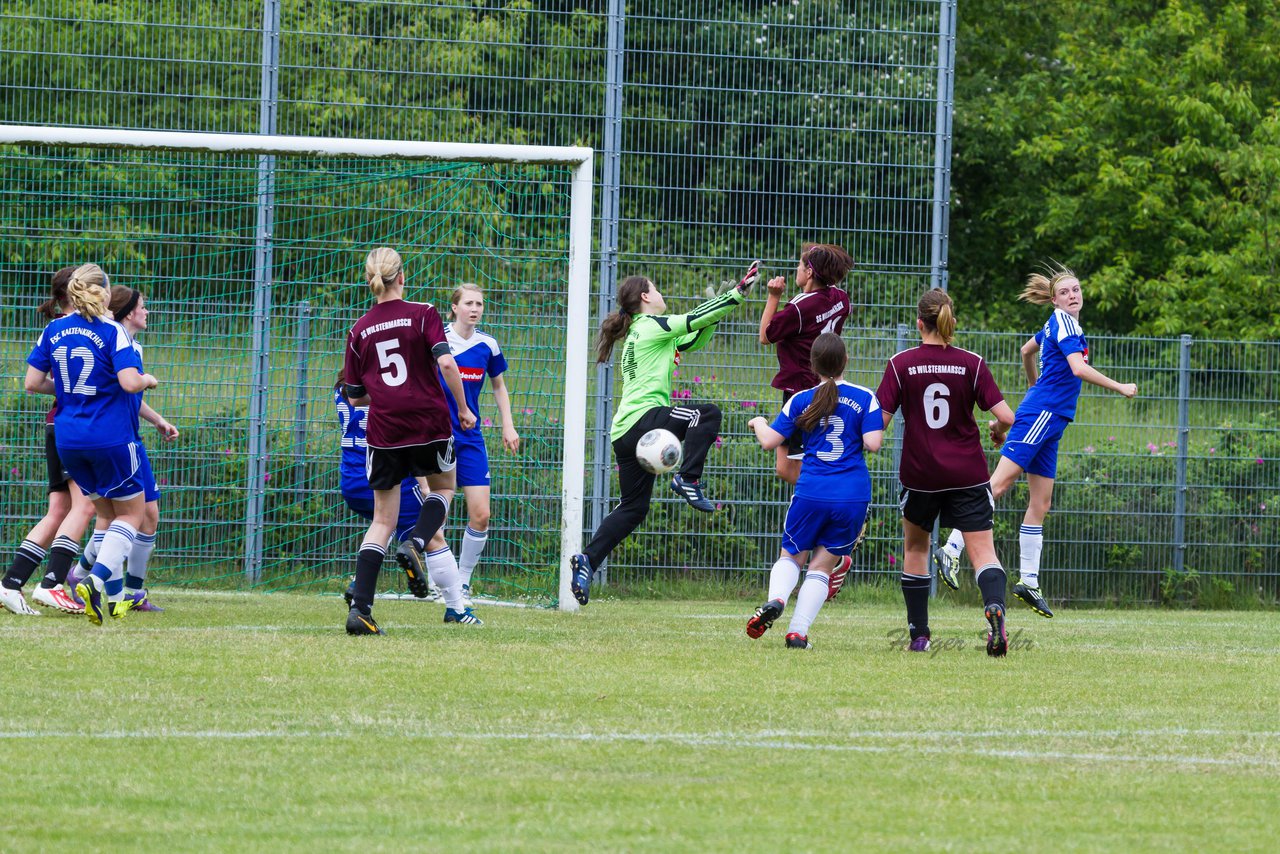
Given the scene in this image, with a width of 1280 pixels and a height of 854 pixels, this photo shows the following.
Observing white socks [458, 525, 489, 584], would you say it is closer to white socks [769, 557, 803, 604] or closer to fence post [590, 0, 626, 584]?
fence post [590, 0, 626, 584]

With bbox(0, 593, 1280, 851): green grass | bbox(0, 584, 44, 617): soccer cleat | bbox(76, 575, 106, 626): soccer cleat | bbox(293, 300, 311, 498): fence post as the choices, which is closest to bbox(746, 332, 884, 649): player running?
bbox(0, 593, 1280, 851): green grass

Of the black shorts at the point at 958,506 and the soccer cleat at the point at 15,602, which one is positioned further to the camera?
the soccer cleat at the point at 15,602

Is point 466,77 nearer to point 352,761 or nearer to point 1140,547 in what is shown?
point 1140,547

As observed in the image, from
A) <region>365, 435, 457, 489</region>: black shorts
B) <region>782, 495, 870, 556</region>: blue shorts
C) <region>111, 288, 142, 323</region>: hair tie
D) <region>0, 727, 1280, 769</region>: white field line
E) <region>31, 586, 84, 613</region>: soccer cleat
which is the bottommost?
<region>31, 586, 84, 613</region>: soccer cleat

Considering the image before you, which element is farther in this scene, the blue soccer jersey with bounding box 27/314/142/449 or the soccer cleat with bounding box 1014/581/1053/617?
the soccer cleat with bounding box 1014/581/1053/617

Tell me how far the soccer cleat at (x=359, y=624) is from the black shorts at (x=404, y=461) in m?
0.64

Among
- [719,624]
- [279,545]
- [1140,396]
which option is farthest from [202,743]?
[1140,396]

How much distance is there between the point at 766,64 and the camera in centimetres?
1363

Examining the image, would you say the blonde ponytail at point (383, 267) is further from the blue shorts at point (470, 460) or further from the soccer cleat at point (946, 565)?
the soccer cleat at point (946, 565)

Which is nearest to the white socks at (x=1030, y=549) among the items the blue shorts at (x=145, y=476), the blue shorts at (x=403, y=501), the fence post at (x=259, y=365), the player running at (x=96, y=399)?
the blue shorts at (x=403, y=501)

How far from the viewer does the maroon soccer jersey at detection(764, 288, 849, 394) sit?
9.77m

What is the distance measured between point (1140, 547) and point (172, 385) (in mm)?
8156

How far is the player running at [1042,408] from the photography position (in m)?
10.5

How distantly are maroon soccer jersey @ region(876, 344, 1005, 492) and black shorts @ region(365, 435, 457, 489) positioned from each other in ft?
7.22
